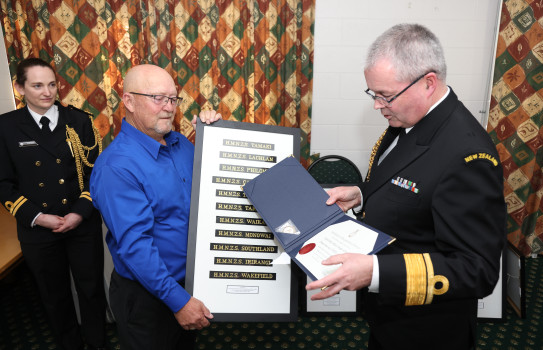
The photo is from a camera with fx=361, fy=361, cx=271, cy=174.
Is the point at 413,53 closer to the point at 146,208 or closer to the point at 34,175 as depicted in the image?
the point at 146,208

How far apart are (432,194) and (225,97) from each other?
236 cm

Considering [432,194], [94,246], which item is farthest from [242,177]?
[94,246]

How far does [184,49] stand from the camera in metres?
3.02

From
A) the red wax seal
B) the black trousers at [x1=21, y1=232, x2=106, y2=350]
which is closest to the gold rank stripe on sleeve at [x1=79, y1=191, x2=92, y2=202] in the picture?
the black trousers at [x1=21, y1=232, x2=106, y2=350]

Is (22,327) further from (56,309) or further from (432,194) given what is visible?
(432,194)

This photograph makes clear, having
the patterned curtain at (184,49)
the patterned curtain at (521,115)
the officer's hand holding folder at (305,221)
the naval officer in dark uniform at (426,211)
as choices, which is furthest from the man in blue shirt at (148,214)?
the patterned curtain at (521,115)

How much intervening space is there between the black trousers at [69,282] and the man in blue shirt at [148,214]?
79cm

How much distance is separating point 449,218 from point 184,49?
104 inches

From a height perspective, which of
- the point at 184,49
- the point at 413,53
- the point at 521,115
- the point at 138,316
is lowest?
the point at 138,316

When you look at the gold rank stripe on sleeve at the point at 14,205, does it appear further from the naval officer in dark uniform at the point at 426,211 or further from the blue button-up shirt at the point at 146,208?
the naval officer in dark uniform at the point at 426,211

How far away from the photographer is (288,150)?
5.24 ft

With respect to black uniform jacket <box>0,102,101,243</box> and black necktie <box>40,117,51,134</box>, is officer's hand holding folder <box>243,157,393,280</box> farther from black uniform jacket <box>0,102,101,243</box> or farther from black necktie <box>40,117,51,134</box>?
black necktie <box>40,117,51,134</box>

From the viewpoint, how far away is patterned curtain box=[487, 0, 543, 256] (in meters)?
3.04

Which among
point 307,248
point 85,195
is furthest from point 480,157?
point 85,195
